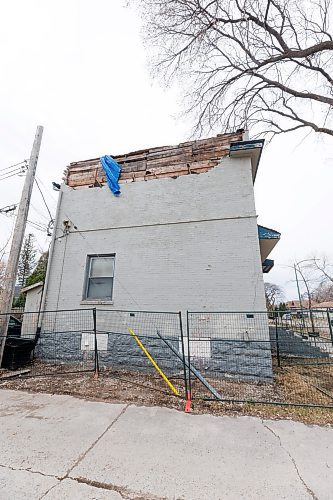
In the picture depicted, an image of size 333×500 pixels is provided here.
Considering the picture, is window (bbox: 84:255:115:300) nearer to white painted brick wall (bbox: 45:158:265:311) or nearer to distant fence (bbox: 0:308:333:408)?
white painted brick wall (bbox: 45:158:265:311)

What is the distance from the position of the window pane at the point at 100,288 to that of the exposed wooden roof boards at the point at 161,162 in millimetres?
3166

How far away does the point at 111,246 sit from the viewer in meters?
7.35

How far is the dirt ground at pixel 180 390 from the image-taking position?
3918 millimetres

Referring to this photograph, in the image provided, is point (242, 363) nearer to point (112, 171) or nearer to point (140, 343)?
point (140, 343)

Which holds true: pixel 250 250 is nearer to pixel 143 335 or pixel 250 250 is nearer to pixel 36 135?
pixel 143 335

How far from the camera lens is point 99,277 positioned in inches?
290

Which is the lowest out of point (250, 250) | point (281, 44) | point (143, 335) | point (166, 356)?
point (166, 356)

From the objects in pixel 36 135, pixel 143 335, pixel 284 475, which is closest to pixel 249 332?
pixel 143 335

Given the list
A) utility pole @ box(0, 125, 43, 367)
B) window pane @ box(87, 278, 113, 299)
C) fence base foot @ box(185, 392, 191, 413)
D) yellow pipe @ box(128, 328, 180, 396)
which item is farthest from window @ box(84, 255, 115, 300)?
fence base foot @ box(185, 392, 191, 413)

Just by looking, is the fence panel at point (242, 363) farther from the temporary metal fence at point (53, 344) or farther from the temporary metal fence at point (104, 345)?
the temporary metal fence at point (53, 344)

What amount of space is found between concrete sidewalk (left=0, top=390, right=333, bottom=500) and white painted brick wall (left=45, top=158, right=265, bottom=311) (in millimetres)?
2895

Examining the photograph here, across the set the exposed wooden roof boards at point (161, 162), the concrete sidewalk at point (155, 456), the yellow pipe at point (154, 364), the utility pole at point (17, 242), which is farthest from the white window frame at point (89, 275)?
the concrete sidewalk at point (155, 456)

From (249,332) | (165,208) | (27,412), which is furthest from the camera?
(165,208)

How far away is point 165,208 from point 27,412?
544 centimetres
